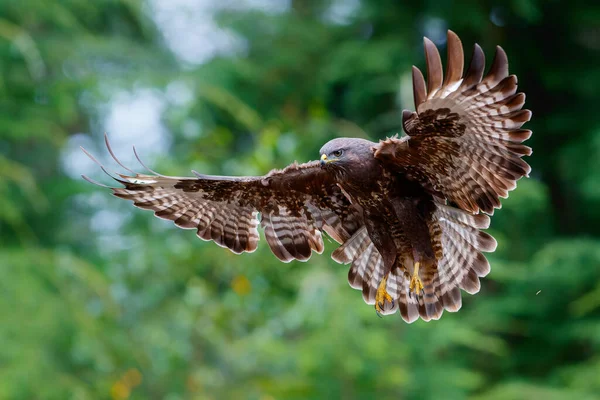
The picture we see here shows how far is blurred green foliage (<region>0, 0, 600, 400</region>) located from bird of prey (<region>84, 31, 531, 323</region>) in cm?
293

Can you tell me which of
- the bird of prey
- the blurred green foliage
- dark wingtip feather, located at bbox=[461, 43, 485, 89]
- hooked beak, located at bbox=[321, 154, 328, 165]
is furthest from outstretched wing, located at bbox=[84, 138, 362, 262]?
the blurred green foliage

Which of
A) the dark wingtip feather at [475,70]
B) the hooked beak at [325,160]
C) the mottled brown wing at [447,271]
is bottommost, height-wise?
the mottled brown wing at [447,271]

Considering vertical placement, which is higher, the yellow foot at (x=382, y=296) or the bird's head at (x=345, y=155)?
the bird's head at (x=345, y=155)

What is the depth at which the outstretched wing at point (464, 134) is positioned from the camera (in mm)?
3928

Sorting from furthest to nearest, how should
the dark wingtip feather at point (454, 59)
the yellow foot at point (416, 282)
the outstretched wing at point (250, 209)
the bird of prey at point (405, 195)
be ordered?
the outstretched wing at point (250, 209)
the yellow foot at point (416, 282)
the bird of prey at point (405, 195)
the dark wingtip feather at point (454, 59)

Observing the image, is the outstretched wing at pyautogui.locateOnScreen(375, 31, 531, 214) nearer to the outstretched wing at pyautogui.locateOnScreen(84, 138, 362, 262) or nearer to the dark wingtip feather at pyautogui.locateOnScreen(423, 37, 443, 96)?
the dark wingtip feather at pyautogui.locateOnScreen(423, 37, 443, 96)

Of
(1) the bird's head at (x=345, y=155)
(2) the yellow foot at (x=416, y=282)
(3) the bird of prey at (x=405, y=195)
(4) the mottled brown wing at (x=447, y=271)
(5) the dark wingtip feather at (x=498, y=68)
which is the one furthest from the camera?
(4) the mottled brown wing at (x=447, y=271)

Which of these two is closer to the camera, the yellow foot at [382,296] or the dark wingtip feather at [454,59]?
the dark wingtip feather at [454,59]

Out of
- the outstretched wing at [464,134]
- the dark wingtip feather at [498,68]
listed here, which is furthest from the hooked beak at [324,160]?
the dark wingtip feather at [498,68]

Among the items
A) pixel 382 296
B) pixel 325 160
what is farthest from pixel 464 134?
pixel 382 296

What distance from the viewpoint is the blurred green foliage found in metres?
9.41

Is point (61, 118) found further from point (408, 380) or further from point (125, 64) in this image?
point (408, 380)

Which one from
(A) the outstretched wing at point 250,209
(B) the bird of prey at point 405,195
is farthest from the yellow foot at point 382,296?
(A) the outstretched wing at point 250,209

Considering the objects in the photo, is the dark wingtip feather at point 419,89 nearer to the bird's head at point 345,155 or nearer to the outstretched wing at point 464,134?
the outstretched wing at point 464,134
